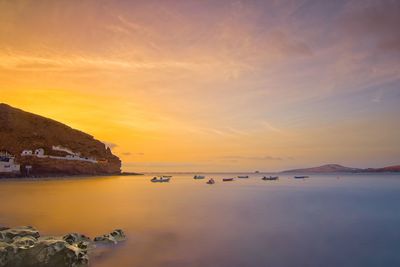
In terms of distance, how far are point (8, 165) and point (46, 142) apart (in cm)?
3031

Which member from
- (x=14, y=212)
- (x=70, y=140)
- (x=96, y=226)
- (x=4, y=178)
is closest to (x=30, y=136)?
(x=70, y=140)

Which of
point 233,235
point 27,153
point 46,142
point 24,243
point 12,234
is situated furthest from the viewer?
point 46,142

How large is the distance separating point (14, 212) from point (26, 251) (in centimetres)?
2251

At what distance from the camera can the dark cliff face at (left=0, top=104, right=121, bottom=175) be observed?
359 ft

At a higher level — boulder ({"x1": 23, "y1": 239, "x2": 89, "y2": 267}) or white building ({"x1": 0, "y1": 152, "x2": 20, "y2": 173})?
white building ({"x1": 0, "y1": 152, "x2": 20, "y2": 173})

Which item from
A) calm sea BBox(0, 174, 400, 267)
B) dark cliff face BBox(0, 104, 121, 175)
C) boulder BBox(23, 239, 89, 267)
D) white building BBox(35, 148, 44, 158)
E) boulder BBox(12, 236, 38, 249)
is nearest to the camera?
boulder BBox(23, 239, 89, 267)

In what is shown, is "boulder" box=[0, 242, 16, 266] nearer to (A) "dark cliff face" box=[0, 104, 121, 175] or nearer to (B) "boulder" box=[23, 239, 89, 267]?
(B) "boulder" box=[23, 239, 89, 267]

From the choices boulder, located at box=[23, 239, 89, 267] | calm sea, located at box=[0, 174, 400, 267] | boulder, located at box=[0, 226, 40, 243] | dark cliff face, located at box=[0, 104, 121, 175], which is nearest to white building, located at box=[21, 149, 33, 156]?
dark cliff face, located at box=[0, 104, 121, 175]

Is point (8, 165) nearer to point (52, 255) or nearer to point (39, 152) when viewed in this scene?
point (39, 152)

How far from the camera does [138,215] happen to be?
1227 inches

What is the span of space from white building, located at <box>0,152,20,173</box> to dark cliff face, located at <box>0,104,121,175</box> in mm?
5476

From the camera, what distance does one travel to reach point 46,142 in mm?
123688

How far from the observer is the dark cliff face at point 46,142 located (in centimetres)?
10956

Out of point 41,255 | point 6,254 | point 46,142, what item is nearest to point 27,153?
point 46,142
